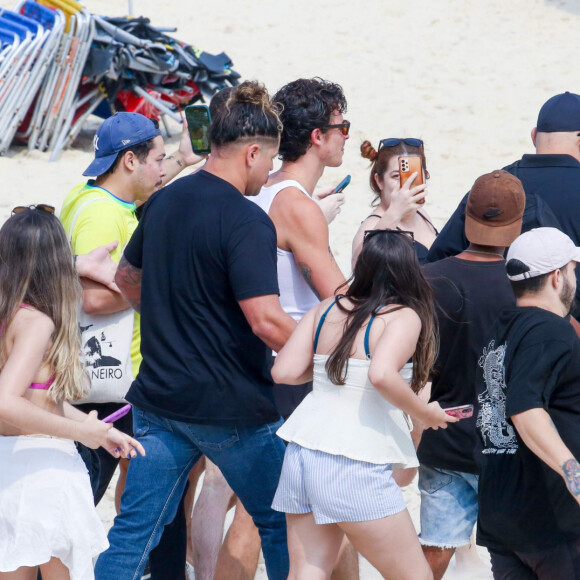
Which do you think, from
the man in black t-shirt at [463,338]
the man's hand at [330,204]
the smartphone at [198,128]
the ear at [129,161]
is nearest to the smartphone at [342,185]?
the man's hand at [330,204]

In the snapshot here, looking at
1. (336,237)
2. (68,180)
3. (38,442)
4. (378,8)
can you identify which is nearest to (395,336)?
(38,442)

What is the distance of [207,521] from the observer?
11.3ft

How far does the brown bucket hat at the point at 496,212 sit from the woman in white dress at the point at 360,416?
412 mm

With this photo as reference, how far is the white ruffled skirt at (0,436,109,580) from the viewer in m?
2.60

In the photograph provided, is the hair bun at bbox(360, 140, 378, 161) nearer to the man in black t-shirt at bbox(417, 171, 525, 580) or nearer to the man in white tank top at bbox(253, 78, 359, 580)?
the man in white tank top at bbox(253, 78, 359, 580)

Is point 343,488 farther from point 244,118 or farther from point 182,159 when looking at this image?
point 182,159

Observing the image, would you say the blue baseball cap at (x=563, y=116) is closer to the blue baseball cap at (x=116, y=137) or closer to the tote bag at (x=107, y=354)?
the blue baseball cap at (x=116, y=137)

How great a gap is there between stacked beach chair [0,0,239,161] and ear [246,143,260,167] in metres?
6.88

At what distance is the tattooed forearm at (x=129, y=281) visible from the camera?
3.01m

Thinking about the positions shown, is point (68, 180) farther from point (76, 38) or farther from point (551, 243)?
point (551, 243)

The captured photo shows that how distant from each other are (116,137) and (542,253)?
1608 mm

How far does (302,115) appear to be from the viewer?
3.34 meters

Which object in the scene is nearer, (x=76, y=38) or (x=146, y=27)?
(x=76, y=38)

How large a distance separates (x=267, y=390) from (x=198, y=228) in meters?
0.50
